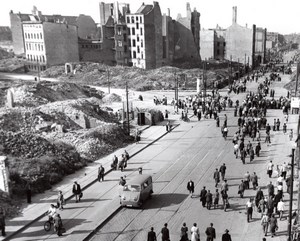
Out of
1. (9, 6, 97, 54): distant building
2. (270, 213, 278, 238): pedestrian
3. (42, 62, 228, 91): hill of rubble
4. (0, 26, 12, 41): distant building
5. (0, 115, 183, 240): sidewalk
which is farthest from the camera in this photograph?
(0, 26, 12, 41): distant building

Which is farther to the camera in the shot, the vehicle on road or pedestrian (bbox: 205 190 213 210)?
the vehicle on road

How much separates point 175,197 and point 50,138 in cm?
1467

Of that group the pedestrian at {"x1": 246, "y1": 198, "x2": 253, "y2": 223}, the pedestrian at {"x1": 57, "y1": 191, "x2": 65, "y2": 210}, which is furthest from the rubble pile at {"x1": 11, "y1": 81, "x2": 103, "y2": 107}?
the pedestrian at {"x1": 246, "y1": 198, "x2": 253, "y2": 223}

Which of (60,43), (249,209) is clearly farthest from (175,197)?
(60,43)

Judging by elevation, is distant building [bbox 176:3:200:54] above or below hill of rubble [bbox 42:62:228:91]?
above

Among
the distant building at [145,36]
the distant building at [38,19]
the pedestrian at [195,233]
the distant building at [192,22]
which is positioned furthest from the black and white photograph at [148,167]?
the distant building at [38,19]

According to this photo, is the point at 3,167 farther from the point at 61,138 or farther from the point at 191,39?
the point at 191,39

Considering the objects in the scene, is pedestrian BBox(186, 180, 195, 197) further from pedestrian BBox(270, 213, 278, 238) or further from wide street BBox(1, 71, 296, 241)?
pedestrian BBox(270, 213, 278, 238)

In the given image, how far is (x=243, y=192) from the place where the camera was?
71.2 ft

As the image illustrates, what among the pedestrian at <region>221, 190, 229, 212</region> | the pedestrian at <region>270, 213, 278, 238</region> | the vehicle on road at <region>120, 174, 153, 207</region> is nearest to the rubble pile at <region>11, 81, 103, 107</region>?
the vehicle on road at <region>120, 174, 153, 207</region>

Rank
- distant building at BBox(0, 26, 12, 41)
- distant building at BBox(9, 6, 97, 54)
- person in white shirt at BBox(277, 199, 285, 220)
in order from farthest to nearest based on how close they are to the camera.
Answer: distant building at BBox(0, 26, 12, 41)
distant building at BBox(9, 6, 97, 54)
person in white shirt at BBox(277, 199, 285, 220)

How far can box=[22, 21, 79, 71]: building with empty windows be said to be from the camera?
8525 cm

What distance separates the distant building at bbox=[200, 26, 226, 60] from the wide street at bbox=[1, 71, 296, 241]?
78.4 metres

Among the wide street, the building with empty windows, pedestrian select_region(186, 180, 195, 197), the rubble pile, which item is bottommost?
the wide street
